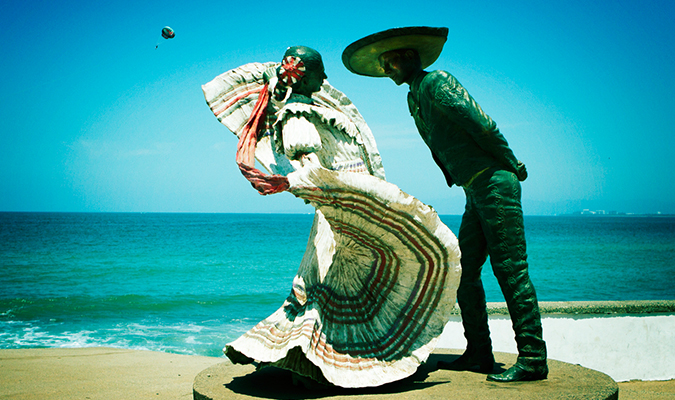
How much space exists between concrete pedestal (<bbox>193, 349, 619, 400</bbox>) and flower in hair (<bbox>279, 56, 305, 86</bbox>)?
Result: 182 cm

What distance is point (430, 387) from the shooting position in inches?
106

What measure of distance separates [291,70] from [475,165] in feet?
4.13

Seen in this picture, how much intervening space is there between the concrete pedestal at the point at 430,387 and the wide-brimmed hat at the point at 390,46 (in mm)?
1957

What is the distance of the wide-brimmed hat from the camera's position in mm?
2844

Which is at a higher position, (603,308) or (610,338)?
(603,308)

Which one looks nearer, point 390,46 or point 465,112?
point 465,112

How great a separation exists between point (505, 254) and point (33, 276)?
22840 millimetres

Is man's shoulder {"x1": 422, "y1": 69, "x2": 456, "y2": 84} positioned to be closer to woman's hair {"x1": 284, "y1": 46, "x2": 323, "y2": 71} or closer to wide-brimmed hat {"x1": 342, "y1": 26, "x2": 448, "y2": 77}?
wide-brimmed hat {"x1": 342, "y1": 26, "x2": 448, "y2": 77}

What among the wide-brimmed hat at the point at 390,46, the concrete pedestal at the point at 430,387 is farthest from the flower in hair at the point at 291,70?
the concrete pedestal at the point at 430,387

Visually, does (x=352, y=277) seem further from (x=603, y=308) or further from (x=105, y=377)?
(x=603, y=308)

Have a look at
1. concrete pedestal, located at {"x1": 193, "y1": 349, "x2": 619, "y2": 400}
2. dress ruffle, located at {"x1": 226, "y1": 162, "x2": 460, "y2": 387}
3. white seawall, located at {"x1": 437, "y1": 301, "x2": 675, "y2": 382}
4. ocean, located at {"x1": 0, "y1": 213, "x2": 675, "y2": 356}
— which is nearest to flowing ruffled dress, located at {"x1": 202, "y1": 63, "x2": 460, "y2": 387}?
dress ruffle, located at {"x1": 226, "y1": 162, "x2": 460, "y2": 387}

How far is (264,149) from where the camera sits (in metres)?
3.24

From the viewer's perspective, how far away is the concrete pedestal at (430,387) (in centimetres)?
248

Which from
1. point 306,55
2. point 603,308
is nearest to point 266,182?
point 306,55
